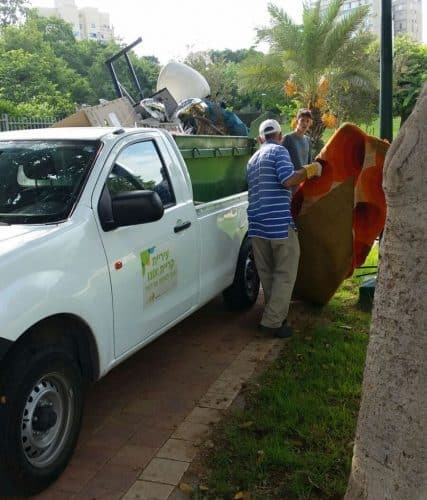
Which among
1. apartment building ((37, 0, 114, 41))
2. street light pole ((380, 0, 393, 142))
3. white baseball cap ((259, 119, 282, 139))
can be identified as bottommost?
white baseball cap ((259, 119, 282, 139))

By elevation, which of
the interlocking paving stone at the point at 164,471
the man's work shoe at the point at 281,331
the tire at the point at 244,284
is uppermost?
the tire at the point at 244,284

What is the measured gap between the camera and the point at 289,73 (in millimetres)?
17922

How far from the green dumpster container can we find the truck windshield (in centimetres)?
139

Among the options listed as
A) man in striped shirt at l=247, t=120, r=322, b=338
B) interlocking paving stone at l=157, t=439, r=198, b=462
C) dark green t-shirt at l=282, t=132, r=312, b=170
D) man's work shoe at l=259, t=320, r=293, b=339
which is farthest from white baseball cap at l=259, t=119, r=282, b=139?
interlocking paving stone at l=157, t=439, r=198, b=462

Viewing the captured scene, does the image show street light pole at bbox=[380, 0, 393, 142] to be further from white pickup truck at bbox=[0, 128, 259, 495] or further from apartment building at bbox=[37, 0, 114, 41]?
apartment building at bbox=[37, 0, 114, 41]

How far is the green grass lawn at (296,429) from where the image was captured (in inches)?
120

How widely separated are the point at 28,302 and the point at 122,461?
3.98 feet

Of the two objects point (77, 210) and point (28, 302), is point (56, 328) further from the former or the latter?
point (77, 210)

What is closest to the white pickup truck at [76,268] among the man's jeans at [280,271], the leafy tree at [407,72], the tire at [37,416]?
the tire at [37,416]

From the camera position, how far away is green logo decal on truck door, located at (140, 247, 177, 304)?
3.77 metres

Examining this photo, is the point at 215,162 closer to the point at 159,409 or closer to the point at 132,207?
the point at 132,207

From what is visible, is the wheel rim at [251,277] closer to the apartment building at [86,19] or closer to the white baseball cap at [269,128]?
the white baseball cap at [269,128]

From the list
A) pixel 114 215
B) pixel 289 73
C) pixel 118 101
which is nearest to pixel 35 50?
pixel 289 73

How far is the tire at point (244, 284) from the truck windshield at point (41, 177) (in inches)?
92.8
